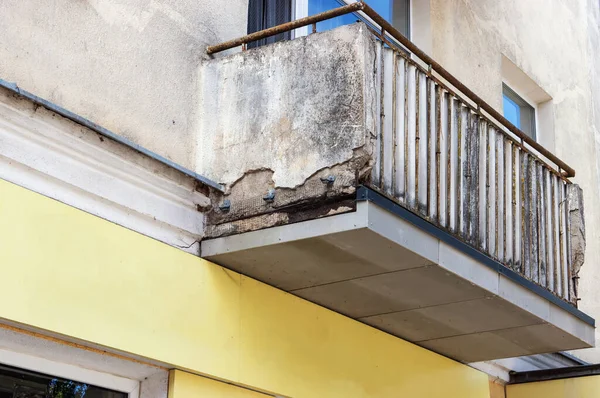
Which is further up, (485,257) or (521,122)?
(521,122)

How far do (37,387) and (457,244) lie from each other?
115 inches

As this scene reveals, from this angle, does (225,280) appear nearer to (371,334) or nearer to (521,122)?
(371,334)

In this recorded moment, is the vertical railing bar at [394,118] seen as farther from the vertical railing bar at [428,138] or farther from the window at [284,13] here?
the window at [284,13]

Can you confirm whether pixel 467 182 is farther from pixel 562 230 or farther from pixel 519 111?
pixel 519 111

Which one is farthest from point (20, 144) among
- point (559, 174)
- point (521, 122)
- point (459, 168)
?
point (521, 122)

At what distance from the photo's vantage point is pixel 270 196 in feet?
21.5

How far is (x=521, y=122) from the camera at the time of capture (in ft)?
39.8

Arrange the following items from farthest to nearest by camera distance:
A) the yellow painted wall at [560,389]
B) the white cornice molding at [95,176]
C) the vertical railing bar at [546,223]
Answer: the yellow painted wall at [560,389]
the vertical railing bar at [546,223]
the white cornice molding at [95,176]

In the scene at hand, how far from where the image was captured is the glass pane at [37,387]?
567cm

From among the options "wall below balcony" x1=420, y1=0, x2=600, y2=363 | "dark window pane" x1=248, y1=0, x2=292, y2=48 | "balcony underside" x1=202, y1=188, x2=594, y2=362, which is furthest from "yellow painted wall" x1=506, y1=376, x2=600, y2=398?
"dark window pane" x1=248, y1=0, x2=292, y2=48

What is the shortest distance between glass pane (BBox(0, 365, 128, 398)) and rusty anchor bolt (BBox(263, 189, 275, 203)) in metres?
1.55

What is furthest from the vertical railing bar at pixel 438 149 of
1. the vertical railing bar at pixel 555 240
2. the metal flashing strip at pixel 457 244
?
the vertical railing bar at pixel 555 240

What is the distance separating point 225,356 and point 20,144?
1.93 m

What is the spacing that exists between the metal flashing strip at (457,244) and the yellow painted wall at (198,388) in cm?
150
